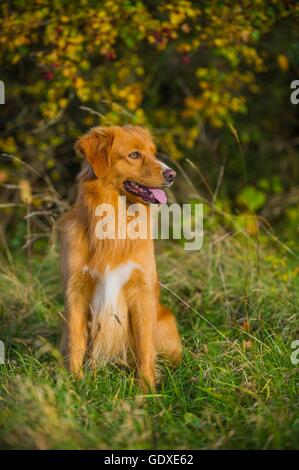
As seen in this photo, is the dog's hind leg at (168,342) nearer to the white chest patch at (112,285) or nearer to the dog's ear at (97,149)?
the white chest patch at (112,285)

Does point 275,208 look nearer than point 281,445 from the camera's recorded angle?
No

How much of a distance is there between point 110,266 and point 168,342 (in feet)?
2.32

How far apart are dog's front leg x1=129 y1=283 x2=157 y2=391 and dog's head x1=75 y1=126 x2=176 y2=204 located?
58 centimetres

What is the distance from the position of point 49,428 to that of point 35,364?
108 centimetres

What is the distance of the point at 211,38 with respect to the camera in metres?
6.10

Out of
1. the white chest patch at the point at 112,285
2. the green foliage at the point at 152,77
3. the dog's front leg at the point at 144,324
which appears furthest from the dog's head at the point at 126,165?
the green foliage at the point at 152,77

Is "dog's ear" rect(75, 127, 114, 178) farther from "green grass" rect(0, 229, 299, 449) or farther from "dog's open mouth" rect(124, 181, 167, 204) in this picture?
"green grass" rect(0, 229, 299, 449)

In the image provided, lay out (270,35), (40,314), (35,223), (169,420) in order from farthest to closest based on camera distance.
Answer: (270,35)
(35,223)
(40,314)
(169,420)

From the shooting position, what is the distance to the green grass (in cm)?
327

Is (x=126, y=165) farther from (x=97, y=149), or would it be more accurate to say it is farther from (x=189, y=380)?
(x=189, y=380)

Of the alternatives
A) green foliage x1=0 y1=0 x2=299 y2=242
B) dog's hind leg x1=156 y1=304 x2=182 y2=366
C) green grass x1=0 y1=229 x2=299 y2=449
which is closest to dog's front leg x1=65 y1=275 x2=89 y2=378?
green grass x1=0 y1=229 x2=299 y2=449
